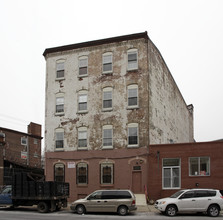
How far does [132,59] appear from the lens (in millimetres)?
29453

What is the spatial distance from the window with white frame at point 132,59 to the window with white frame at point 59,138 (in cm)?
890

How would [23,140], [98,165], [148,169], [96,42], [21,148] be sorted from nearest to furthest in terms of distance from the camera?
[148,169] → [98,165] → [96,42] → [21,148] → [23,140]

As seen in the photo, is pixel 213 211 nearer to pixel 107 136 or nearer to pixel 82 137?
pixel 107 136

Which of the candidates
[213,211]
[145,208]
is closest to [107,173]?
[145,208]

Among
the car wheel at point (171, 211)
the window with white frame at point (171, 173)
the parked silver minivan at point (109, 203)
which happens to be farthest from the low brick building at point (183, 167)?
the parked silver minivan at point (109, 203)

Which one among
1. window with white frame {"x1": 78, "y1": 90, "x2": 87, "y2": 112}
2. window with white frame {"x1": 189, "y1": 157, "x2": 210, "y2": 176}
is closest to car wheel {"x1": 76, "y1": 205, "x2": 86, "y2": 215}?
window with white frame {"x1": 189, "y1": 157, "x2": 210, "y2": 176}

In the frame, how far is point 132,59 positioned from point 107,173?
414 inches

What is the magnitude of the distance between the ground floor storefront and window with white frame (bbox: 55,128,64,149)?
129cm

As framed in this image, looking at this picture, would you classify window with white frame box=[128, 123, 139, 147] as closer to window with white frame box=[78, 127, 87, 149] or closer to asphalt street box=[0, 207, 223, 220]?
window with white frame box=[78, 127, 87, 149]

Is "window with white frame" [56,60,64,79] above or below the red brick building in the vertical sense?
above

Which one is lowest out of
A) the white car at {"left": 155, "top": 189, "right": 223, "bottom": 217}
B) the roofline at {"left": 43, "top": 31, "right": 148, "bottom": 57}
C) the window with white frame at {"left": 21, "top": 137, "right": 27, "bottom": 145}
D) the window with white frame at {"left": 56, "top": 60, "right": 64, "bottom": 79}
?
the white car at {"left": 155, "top": 189, "right": 223, "bottom": 217}

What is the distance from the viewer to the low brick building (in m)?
25.8

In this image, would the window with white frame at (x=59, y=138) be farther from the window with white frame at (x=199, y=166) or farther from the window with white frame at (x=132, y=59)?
the window with white frame at (x=199, y=166)

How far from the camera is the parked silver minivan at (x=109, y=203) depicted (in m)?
20.7
